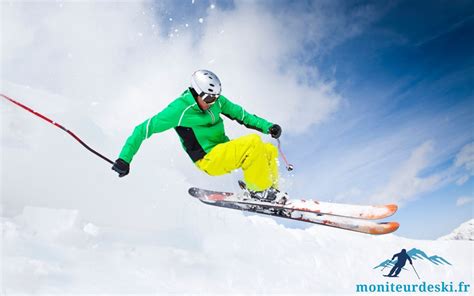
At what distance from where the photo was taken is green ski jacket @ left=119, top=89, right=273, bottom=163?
4.70 meters

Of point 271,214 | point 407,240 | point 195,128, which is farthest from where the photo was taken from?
point 407,240

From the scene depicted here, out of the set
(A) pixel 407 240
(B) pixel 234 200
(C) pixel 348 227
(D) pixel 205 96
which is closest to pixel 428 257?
(A) pixel 407 240

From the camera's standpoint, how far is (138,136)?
184 inches

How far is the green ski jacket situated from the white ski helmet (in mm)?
168

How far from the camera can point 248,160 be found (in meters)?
4.77

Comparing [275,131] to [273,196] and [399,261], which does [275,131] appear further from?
[399,261]

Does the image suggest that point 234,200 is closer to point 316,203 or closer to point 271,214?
point 271,214

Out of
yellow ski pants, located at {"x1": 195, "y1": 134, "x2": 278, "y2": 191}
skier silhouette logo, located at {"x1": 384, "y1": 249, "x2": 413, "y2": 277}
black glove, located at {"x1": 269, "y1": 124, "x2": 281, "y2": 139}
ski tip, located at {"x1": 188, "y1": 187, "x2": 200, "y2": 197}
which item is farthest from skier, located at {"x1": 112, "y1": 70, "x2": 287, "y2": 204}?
skier silhouette logo, located at {"x1": 384, "y1": 249, "x2": 413, "y2": 277}

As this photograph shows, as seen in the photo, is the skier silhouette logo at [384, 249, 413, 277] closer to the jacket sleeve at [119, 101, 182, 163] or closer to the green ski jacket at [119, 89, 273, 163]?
the green ski jacket at [119, 89, 273, 163]

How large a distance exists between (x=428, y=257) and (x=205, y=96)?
855 cm

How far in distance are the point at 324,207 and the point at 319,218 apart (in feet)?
0.75

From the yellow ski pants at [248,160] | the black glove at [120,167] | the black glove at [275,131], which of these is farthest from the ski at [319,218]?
the black glove at [120,167]

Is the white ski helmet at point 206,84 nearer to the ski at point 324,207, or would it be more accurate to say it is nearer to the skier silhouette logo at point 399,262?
the ski at point 324,207

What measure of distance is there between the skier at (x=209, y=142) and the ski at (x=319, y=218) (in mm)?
251
